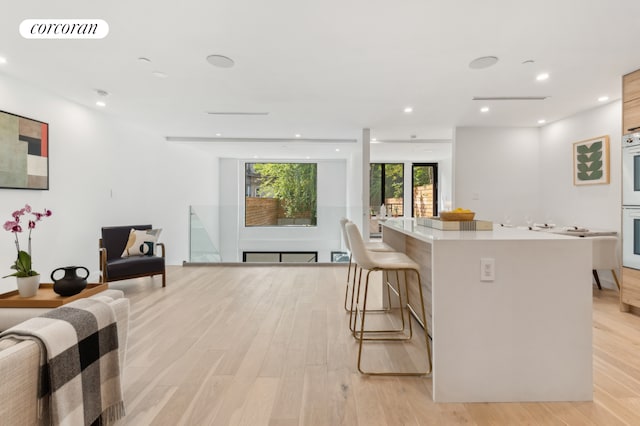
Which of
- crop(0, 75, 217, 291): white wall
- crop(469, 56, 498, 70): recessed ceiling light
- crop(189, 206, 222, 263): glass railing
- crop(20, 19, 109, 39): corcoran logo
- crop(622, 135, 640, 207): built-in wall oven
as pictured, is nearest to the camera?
crop(20, 19, 109, 39): corcoran logo

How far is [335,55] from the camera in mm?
2930

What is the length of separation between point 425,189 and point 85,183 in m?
8.35

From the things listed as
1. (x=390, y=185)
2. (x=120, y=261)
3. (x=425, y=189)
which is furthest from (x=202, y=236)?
(x=425, y=189)

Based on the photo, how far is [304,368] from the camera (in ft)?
7.18

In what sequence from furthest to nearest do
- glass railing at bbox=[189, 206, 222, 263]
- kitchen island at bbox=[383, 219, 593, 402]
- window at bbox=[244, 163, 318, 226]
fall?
1. window at bbox=[244, 163, 318, 226]
2. glass railing at bbox=[189, 206, 222, 263]
3. kitchen island at bbox=[383, 219, 593, 402]

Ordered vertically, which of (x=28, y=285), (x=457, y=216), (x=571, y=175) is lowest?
(x=28, y=285)

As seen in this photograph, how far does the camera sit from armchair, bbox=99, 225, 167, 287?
4.14 metres

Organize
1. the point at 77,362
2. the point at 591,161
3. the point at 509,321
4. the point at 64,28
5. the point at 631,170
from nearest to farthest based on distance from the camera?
the point at 77,362 < the point at 509,321 < the point at 64,28 < the point at 631,170 < the point at 591,161

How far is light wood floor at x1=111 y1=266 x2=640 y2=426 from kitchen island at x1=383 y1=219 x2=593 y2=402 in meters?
0.08

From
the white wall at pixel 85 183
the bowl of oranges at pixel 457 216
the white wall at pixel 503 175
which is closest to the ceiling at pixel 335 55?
the white wall at pixel 85 183

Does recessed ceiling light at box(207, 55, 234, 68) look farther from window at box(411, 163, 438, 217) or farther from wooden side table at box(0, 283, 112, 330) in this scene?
window at box(411, 163, 438, 217)

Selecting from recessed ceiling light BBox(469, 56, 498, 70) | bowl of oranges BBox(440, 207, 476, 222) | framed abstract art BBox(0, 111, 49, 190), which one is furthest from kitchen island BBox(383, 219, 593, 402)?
framed abstract art BBox(0, 111, 49, 190)

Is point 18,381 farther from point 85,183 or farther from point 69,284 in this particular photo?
point 85,183

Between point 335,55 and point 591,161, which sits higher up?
point 335,55
